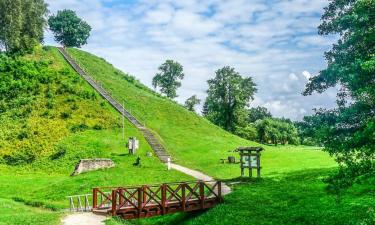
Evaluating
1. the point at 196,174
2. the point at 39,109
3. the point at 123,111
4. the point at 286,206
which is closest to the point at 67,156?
the point at 123,111

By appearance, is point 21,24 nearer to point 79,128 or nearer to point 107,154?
point 79,128

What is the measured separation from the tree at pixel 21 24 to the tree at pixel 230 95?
4010 centimetres

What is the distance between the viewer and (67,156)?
175 ft

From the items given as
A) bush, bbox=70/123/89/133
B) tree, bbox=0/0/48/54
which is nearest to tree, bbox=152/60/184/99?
tree, bbox=0/0/48/54

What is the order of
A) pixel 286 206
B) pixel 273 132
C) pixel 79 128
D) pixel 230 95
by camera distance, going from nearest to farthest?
pixel 286 206 < pixel 79 128 < pixel 230 95 < pixel 273 132

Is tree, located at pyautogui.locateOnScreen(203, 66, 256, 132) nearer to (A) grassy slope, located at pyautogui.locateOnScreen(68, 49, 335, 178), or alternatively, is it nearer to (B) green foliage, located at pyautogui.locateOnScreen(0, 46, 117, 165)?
(A) grassy slope, located at pyautogui.locateOnScreen(68, 49, 335, 178)

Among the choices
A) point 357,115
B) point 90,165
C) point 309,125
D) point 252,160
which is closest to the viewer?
point 357,115

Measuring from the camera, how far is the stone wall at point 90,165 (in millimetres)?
45450

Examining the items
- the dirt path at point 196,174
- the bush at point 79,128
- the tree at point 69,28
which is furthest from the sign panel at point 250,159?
the tree at point 69,28

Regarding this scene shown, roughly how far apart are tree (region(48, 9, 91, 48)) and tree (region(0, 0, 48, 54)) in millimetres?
23807

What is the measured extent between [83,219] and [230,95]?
75139 mm

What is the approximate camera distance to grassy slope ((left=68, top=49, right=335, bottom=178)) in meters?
47.9

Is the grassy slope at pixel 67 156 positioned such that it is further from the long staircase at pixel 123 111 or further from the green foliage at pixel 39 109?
the long staircase at pixel 123 111

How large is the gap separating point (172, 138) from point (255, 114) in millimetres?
138380
